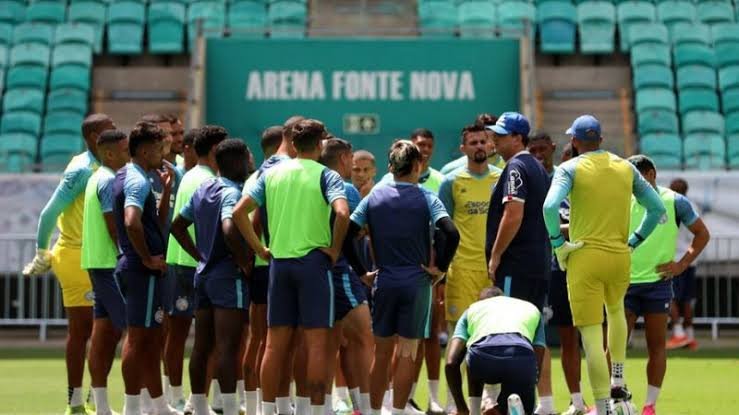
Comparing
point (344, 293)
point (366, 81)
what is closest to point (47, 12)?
point (366, 81)

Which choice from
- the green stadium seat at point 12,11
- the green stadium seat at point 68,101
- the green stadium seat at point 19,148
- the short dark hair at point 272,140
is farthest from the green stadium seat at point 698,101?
the short dark hair at point 272,140

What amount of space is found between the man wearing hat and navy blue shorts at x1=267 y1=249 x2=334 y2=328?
159cm

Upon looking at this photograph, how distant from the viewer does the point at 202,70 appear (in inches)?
933

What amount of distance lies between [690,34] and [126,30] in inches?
369

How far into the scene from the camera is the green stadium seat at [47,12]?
27.9m

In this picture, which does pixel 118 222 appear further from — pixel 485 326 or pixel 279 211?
pixel 485 326

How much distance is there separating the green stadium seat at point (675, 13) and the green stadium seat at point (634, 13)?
5.9 inches

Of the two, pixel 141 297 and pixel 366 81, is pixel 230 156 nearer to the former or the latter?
pixel 141 297

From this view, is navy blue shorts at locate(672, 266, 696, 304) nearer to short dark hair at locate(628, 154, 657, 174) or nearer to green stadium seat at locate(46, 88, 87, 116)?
short dark hair at locate(628, 154, 657, 174)

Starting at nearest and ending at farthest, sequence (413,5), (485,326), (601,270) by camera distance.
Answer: (485,326) < (601,270) < (413,5)

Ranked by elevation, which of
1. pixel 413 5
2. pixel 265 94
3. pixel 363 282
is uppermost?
pixel 413 5

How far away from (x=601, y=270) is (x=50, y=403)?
4872 millimetres

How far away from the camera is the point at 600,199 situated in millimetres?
10812

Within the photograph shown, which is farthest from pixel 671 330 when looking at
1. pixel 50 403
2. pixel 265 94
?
pixel 50 403
